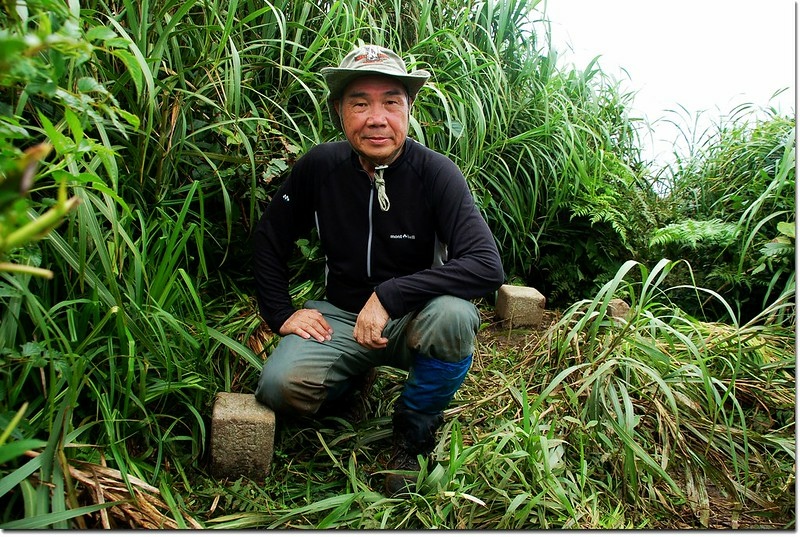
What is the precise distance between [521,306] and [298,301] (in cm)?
111

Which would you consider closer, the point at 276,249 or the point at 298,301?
the point at 276,249

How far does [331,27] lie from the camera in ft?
9.86

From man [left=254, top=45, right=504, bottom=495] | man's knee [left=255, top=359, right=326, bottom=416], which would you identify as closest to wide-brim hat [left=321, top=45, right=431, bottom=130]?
man [left=254, top=45, right=504, bottom=495]

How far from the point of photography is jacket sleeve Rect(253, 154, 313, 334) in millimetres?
2197

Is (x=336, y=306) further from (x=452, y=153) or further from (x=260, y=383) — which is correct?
(x=452, y=153)

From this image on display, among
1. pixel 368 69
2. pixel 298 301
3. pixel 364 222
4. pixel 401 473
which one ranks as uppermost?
pixel 368 69

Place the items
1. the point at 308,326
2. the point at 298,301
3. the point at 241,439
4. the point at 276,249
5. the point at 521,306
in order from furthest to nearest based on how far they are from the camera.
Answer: the point at 521,306, the point at 298,301, the point at 276,249, the point at 308,326, the point at 241,439

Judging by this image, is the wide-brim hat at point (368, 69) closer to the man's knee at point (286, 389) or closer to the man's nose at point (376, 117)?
the man's nose at point (376, 117)

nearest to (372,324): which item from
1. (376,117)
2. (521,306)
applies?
(376,117)

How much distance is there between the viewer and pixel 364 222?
2.17m

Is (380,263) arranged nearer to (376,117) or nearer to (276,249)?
(276,249)

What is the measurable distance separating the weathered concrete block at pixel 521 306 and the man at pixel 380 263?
98 cm

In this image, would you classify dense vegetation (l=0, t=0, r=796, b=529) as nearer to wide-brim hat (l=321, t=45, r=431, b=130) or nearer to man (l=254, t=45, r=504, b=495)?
man (l=254, t=45, r=504, b=495)

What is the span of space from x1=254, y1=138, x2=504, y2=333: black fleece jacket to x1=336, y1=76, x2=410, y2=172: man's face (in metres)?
0.09
